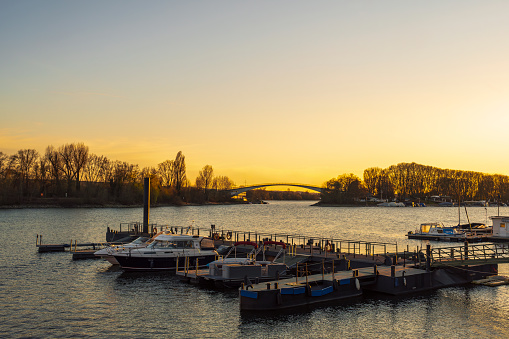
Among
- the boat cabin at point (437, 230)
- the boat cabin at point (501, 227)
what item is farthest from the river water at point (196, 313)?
the boat cabin at point (437, 230)

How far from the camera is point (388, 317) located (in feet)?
92.4

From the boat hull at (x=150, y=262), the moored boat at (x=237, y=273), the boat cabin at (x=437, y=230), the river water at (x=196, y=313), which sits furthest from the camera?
the boat cabin at (x=437, y=230)

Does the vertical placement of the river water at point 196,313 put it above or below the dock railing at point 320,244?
below

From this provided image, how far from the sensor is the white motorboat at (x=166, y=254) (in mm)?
41969

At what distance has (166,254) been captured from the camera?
4272 centimetres

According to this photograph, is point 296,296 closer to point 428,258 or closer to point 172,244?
point 428,258

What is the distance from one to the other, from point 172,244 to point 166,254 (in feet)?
3.95

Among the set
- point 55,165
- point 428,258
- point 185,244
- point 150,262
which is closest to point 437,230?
point 428,258

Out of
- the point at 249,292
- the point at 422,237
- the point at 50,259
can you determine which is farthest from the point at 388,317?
the point at 422,237

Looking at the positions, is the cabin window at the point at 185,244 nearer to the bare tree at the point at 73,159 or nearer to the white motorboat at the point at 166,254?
the white motorboat at the point at 166,254

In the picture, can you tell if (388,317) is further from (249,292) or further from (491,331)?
(249,292)

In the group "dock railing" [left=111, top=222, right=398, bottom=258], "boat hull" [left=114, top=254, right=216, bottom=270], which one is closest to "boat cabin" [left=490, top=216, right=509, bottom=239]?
"dock railing" [left=111, top=222, right=398, bottom=258]

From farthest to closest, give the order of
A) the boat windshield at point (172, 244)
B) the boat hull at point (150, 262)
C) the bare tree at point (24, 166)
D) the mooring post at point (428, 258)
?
the bare tree at point (24, 166) → the boat windshield at point (172, 244) → the boat hull at point (150, 262) → the mooring post at point (428, 258)

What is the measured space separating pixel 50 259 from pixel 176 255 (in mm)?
15834
